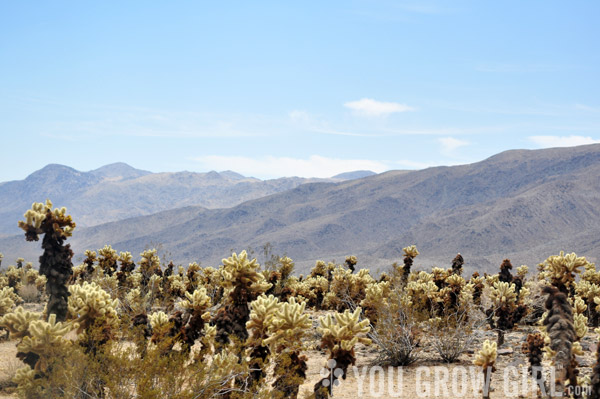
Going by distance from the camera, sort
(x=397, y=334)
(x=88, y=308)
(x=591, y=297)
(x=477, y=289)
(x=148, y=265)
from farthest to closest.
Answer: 1. (x=148, y=265)
2. (x=477, y=289)
3. (x=591, y=297)
4. (x=397, y=334)
5. (x=88, y=308)

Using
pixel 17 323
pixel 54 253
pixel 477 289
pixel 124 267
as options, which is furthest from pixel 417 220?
pixel 17 323

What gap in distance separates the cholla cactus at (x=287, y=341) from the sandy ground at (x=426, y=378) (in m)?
1.13

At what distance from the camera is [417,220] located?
136 metres

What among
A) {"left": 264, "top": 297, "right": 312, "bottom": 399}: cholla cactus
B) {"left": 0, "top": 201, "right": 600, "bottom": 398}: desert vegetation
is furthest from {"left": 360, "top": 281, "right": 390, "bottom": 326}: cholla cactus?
{"left": 264, "top": 297, "right": 312, "bottom": 399}: cholla cactus

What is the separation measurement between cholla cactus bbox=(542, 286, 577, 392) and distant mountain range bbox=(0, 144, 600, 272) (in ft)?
215

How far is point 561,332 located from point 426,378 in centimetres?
395

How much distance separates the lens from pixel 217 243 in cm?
13125

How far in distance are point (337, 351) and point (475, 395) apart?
3807 mm

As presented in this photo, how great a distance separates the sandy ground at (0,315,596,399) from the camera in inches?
412

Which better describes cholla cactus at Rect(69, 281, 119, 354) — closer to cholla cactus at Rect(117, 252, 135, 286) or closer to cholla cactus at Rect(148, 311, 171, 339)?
cholla cactus at Rect(148, 311, 171, 339)

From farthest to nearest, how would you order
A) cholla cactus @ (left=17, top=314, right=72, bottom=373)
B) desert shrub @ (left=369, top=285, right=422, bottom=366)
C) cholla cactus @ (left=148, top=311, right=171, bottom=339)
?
desert shrub @ (left=369, top=285, right=422, bottom=366) → cholla cactus @ (left=148, top=311, right=171, bottom=339) → cholla cactus @ (left=17, top=314, right=72, bottom=373)

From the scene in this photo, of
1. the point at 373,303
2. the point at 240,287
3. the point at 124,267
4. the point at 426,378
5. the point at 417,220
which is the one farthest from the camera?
the point at 417,220

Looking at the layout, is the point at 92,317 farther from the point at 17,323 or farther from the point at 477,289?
the point at 477,289

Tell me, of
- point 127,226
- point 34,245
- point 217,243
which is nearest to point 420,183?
point 217,243
